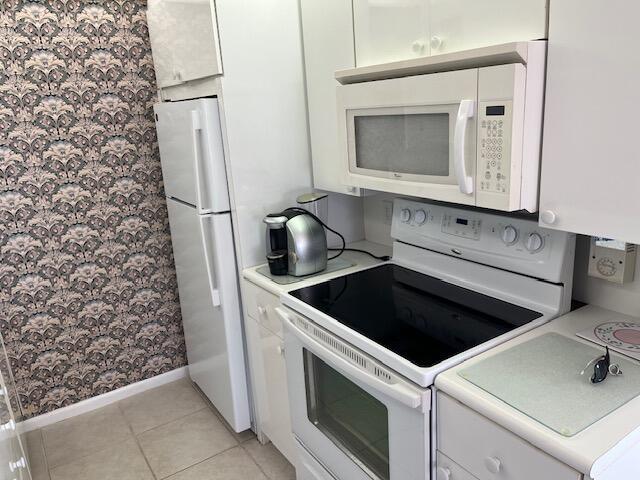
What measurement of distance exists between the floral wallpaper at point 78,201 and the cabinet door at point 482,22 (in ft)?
5.79

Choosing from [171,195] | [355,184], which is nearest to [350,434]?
[355,184]

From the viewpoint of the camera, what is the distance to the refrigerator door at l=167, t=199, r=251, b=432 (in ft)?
7.35

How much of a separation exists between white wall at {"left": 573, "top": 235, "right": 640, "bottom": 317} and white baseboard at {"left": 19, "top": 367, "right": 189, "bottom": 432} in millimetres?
2325

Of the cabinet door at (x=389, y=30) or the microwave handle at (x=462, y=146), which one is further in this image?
the cabinet door at (x=389, y=30)

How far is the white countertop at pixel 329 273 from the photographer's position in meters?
1.95

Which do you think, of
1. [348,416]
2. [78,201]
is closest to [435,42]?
[348,416]

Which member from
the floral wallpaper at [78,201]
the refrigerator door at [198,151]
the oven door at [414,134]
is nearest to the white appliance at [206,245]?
the refrigerator door at [198,151]

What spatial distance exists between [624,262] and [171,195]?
2019 millimetres

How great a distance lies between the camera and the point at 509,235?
1.60m

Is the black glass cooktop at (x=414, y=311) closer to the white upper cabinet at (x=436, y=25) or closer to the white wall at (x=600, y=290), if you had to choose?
the white wall at (x=600, y=290)

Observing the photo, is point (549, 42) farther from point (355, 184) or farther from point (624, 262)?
point (355, 184)

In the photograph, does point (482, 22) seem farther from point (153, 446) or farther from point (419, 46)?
point (153, 446)

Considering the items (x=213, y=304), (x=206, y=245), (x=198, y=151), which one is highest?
(x=198, y=151)

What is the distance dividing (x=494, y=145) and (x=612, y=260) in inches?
20.7
